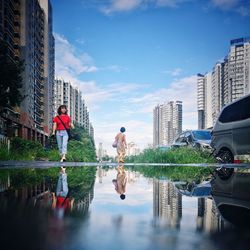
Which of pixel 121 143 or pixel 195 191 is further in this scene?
pixel 121 143

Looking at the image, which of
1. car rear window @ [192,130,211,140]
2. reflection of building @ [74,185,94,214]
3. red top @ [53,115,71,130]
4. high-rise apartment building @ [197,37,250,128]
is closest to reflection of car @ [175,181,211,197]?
reflection of building @ [74,185,94,214]

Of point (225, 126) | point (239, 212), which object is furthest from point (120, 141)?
point (239, 212)

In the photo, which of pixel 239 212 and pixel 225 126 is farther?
pixel 225 126

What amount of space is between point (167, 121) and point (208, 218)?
310ft

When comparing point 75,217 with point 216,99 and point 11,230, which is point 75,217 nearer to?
point 11,230

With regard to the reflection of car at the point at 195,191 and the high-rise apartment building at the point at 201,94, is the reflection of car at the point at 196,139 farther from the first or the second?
the high-rise apartment building at the point at 201,94

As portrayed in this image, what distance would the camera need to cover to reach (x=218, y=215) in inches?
103

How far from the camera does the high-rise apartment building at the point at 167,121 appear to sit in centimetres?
9262

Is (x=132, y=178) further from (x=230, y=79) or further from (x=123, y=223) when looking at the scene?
(x=230, y=79)

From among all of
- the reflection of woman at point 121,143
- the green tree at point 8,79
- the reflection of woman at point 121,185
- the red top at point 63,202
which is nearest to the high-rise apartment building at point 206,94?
the green tree at point 8,79

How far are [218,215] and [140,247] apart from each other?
1158mm

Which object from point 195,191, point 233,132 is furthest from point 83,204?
point 233,132

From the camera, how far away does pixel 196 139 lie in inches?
712

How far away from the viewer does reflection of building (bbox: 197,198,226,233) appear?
6.97ft
